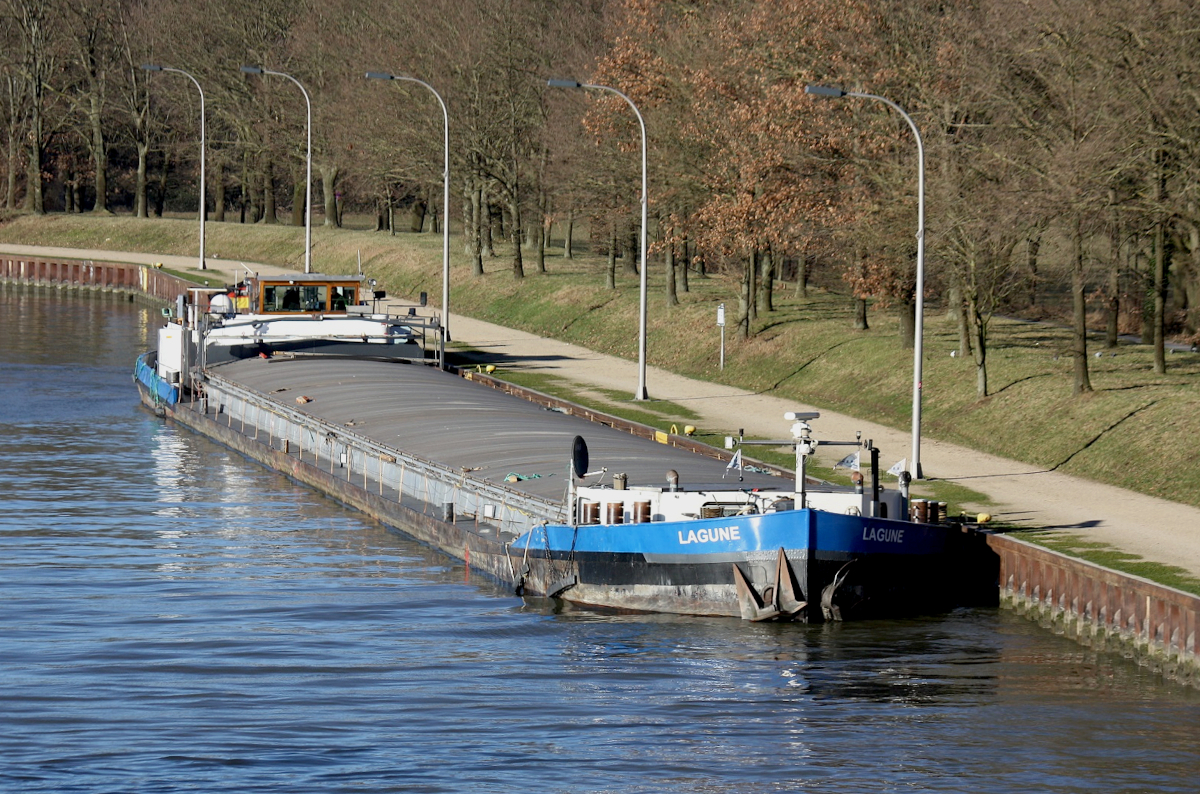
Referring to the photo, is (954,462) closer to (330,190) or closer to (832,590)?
(832,590)

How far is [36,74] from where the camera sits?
123000 mm

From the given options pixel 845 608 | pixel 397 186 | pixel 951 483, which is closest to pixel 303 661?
pixel 845 608

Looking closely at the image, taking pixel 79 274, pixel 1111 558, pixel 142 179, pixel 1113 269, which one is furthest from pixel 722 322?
pixel 142 179

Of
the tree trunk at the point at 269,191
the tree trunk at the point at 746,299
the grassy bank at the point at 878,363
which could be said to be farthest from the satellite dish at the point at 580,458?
the tree trunk at the point at 269,191

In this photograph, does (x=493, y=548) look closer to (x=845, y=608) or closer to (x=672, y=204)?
(x=845, y=608)

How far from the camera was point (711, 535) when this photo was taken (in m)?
29.4

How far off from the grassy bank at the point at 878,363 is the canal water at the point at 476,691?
12203mm

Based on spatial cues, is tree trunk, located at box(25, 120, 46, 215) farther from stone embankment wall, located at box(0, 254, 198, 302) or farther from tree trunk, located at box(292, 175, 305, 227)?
tree trunk, located at box(292, 175, 305, 227)

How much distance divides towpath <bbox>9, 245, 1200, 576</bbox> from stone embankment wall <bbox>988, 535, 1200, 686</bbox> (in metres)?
1.96

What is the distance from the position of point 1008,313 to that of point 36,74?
8189 cm

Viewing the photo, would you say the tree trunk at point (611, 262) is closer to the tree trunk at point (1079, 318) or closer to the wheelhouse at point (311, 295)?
the wheelhouse at point (311, 295)

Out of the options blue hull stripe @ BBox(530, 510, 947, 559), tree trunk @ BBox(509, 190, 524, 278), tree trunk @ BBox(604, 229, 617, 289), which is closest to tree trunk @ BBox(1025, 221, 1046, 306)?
blue hull stripe @ BBox(530, 510, 947, 559)

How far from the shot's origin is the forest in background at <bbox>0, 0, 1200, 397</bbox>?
4406cm

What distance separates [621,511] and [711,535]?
2572 millimetres
